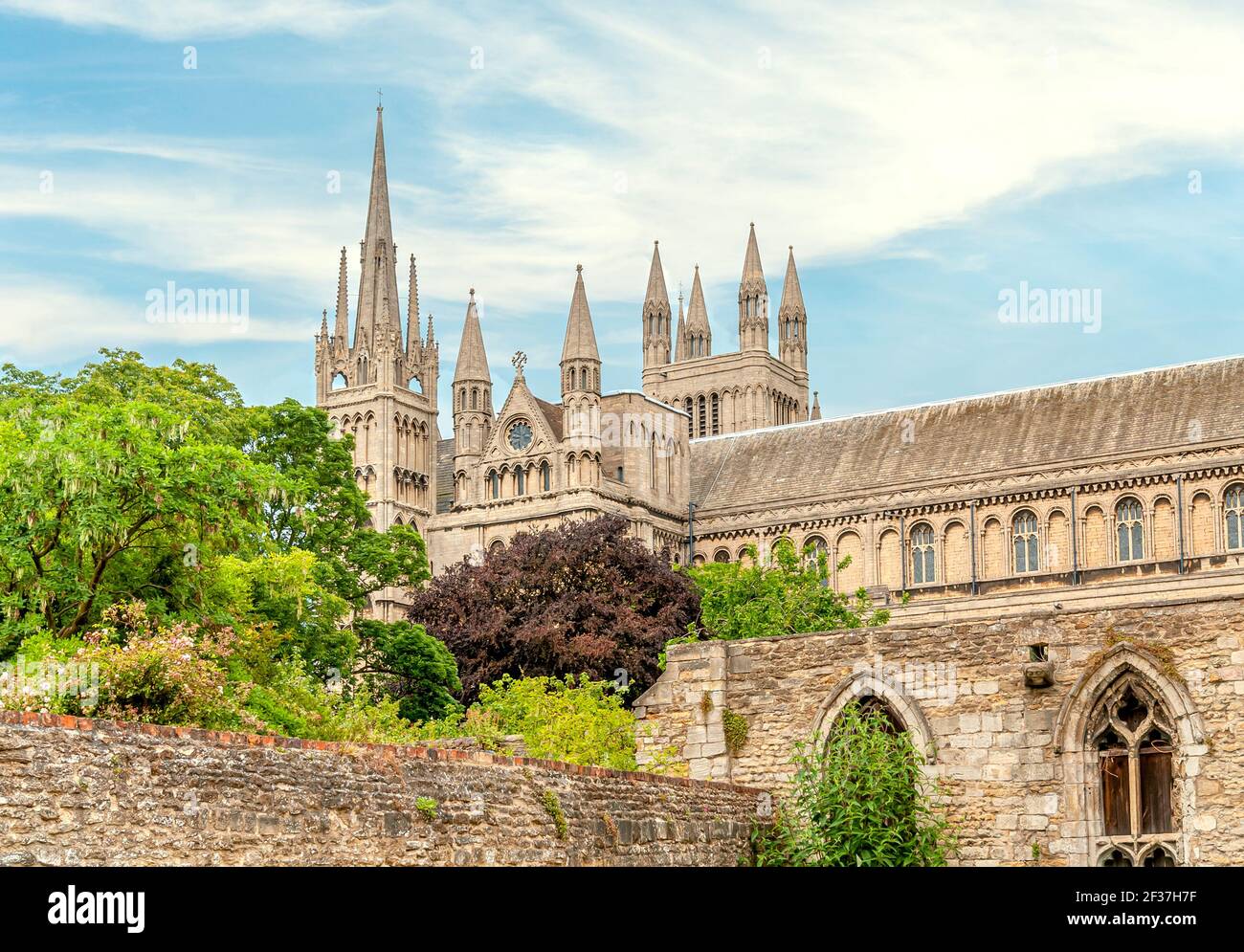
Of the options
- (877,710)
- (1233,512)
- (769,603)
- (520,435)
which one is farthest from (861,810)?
(520,435)

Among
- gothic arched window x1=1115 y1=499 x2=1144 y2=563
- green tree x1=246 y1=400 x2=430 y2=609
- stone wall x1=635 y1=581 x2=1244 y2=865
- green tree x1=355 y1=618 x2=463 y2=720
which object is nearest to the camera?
stone wall x1=635 y1=581 x2=1244 y2=865

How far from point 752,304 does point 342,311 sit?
28204mm

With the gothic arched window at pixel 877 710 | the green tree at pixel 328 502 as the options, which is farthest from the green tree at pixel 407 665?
the gothic arched window at pixel 877 710

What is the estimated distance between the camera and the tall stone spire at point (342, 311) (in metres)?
101

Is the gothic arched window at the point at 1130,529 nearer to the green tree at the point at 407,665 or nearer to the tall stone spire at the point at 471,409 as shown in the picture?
the tall stone spire at the point at 471,409

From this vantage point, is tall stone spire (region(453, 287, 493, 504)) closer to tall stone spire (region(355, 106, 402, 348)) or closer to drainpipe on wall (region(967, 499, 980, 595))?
tall stone spire (region(355, 106, 402, 348))

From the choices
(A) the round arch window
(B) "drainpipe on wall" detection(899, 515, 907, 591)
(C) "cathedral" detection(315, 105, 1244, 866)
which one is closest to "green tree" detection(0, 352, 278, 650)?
(C) "cathedral" detection(315, 105, 1244, 866)

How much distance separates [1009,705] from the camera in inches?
743

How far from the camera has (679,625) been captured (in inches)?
2435

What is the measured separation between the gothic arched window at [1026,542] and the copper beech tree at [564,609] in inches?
814

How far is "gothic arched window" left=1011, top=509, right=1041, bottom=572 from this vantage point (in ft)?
268

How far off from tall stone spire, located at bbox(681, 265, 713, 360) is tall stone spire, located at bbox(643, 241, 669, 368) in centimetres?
136

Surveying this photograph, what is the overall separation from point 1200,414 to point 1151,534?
519cm

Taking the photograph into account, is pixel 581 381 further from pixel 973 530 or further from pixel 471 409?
pixel 973 530
